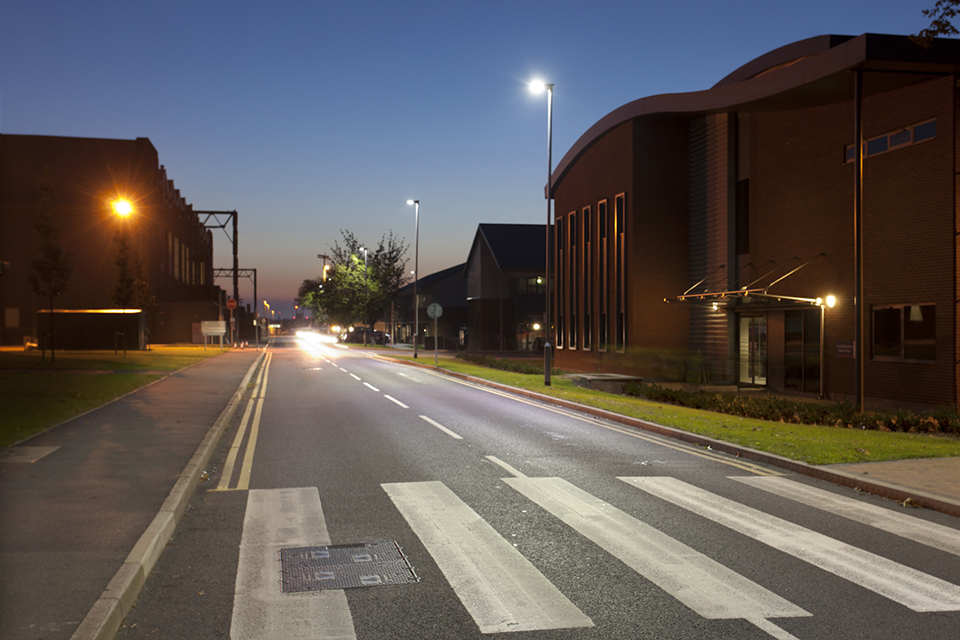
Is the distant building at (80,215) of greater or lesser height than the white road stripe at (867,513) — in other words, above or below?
above

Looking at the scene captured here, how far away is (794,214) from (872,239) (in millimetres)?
3451

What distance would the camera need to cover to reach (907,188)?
17.9m

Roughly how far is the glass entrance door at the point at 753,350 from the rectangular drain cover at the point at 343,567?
21524 mm

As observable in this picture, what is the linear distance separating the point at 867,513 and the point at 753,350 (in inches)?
748

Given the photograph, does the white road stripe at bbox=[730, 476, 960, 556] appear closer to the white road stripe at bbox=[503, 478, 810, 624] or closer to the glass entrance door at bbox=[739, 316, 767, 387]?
the white road stripe at bbox=[503, 478, 810, 624]

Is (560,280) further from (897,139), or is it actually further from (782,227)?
(897,139)

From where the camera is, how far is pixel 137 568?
16.7ft

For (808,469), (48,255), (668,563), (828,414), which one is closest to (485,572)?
(668,563)

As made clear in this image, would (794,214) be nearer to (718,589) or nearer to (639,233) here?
(639,233)

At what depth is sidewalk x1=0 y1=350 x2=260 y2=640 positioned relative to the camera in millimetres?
4523

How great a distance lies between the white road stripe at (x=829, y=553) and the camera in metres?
Answer: 4.96

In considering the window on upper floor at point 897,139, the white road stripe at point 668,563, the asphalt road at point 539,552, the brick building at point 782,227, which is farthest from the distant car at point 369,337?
the white road stripe at point 668,563

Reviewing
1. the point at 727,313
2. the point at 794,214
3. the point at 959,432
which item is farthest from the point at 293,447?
the point at 727,313

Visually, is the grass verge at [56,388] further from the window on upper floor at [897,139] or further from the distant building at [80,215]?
the distant building at [80,215]
